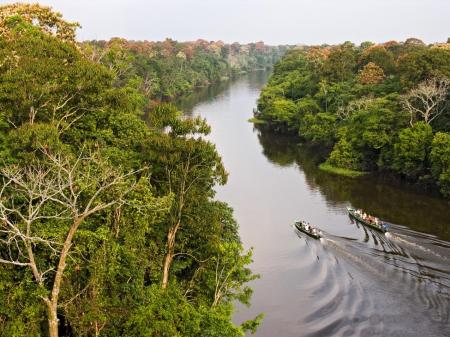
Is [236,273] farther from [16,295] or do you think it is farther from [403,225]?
[403,225]

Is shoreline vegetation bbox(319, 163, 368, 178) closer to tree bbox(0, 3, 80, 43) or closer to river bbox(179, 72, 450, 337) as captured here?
river bbox(179, 72, 450, 337)

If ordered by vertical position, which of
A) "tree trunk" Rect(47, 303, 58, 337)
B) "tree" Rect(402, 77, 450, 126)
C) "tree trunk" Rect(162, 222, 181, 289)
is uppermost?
"tree" Rect(402, 77, 450, 126)

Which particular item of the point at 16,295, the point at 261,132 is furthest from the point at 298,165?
the point at 16,295

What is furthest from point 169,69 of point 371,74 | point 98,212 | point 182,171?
point 98,212

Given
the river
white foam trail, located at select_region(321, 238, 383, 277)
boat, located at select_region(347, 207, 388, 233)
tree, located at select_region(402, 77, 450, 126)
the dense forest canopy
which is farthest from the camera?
tree, located at select_region(402, 77, 450, 126)

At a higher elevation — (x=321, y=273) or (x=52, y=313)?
(x=52, y=313)

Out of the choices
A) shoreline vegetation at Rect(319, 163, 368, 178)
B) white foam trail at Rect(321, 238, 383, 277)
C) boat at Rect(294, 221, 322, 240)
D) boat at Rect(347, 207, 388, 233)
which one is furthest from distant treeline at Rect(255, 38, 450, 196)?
white foam trail at Rect(321, 238, 383, 277)

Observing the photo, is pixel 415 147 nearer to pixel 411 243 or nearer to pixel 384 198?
pixel 384 198
